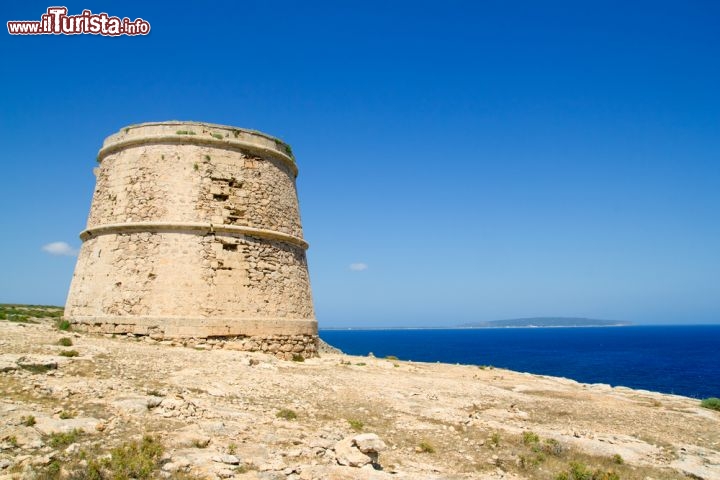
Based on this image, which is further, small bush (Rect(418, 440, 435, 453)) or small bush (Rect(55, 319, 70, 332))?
small bush (Rect(55, 319, 70, 332))

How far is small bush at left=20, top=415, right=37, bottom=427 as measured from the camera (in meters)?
5.85

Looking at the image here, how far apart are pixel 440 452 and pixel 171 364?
18.7ft

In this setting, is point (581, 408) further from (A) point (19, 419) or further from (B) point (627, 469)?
(A) point (19, 419)

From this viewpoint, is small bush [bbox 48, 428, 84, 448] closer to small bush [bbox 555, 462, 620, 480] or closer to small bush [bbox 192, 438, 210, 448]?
small bush [bbox 192, 438, 210, 448]

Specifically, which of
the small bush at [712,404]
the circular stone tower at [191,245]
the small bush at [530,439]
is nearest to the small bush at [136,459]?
the small bush at [530,439]

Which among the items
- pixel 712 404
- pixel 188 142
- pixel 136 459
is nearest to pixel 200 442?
pixel 136 459

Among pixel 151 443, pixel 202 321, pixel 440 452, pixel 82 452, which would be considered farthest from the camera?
pixel 202 321

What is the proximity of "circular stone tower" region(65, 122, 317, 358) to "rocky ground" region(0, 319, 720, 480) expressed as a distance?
999mm

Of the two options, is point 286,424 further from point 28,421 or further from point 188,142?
point 188,142

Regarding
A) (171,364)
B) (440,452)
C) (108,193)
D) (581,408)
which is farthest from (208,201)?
(581,408)

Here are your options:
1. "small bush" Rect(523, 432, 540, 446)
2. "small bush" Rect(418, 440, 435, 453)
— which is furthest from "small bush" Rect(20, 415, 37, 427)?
"small bush" Rect(523, 432, 540, 446)

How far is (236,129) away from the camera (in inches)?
565

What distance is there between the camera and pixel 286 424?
7.39m

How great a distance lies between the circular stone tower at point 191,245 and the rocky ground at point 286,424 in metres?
1.00
